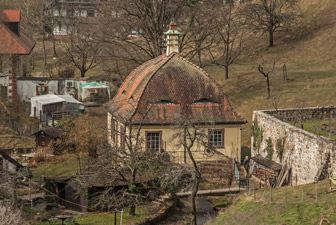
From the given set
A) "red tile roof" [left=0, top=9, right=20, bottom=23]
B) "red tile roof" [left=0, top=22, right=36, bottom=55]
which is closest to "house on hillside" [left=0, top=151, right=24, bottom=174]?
"red tile roof" [left=0, top=22, right=36, bottom=55]

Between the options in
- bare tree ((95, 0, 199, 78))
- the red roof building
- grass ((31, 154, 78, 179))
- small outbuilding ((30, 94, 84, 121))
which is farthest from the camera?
the red roof building

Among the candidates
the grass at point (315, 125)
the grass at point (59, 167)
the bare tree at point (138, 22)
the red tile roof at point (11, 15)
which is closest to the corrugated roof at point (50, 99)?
the bare tree at point (138, 22)

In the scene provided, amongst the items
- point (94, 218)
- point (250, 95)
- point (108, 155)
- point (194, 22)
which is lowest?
point (94, 218)

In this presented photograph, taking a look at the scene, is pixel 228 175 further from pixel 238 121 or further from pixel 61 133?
pixel 61 133

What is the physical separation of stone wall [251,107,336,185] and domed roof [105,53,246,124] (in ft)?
5.56

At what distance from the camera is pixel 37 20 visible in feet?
274

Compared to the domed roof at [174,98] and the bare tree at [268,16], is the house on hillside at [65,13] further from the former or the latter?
the domed roof at [174,98]

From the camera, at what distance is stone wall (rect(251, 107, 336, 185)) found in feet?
89.5

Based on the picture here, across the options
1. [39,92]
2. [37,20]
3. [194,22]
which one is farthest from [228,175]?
[37,20]

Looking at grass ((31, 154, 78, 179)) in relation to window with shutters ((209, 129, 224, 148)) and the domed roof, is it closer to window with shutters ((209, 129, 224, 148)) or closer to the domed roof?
the domed roof

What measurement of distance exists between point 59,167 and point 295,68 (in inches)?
1137

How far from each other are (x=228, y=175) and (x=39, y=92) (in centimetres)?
2637

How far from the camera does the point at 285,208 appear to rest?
75.6 ft

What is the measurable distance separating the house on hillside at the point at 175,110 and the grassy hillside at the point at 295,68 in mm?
6944
